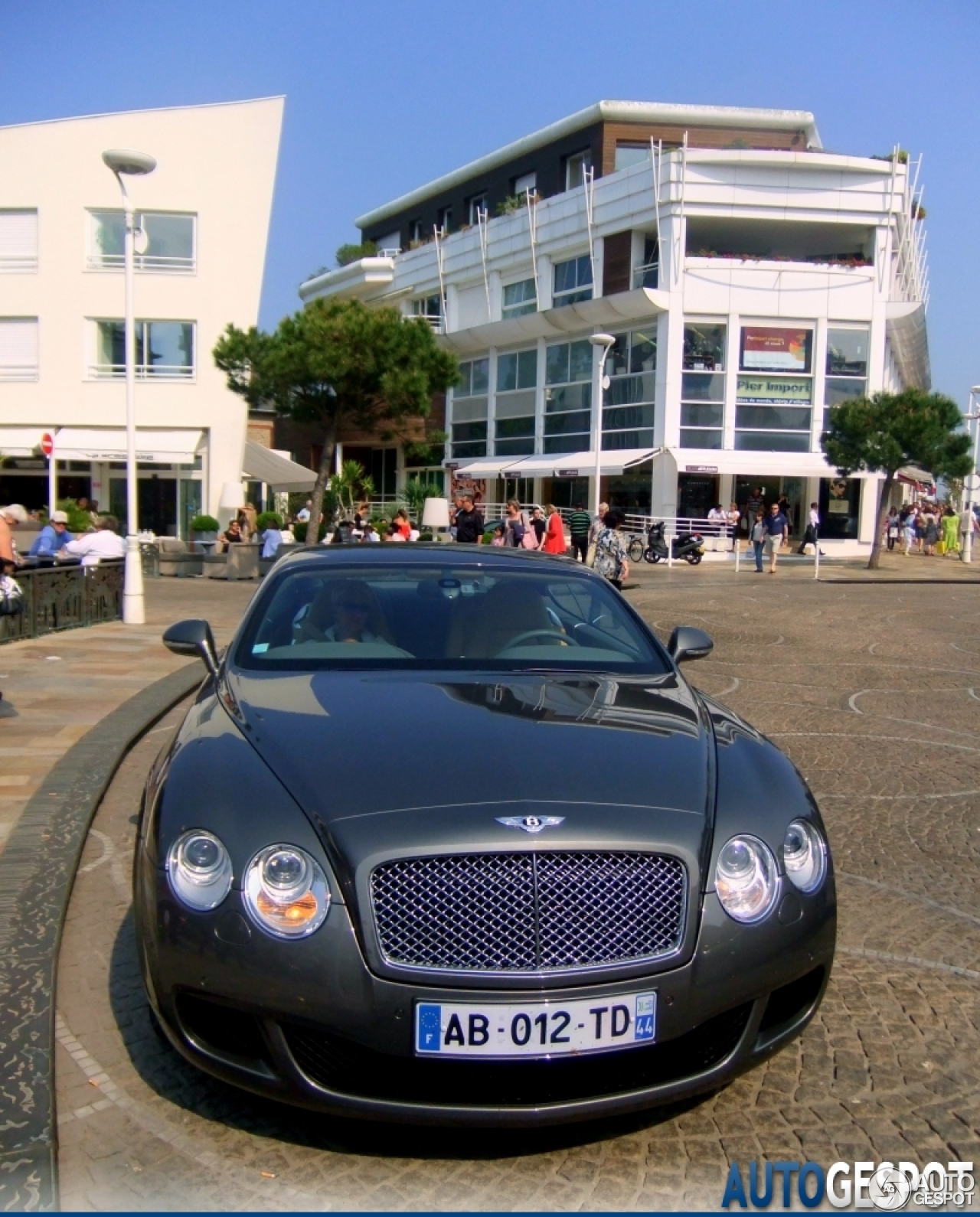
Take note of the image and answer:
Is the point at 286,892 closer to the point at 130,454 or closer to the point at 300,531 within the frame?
the point at 130,454

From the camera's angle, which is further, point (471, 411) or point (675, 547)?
point (471, 411)

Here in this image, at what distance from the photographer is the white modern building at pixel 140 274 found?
32.6 m

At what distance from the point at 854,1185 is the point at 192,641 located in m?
3.01

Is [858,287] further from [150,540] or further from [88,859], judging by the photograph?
[88,859]

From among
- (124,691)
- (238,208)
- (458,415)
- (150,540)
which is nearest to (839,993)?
(124,691)

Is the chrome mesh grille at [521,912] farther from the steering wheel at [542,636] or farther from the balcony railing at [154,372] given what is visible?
the balcony railing at [154,372]

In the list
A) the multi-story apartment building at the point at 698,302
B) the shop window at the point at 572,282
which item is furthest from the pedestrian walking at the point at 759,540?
the shop window at the point at 572,282

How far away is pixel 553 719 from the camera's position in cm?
337

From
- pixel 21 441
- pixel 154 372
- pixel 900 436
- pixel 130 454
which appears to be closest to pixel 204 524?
pixel 154 372

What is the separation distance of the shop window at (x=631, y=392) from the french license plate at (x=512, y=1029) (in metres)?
35.0

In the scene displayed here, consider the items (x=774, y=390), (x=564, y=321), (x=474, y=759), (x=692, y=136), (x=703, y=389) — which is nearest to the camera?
(x=474, y=759)

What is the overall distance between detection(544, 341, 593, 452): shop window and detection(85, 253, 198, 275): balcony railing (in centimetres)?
1441

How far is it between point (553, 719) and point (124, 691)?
6.50 metres

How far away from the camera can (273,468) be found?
3316 centimetres
